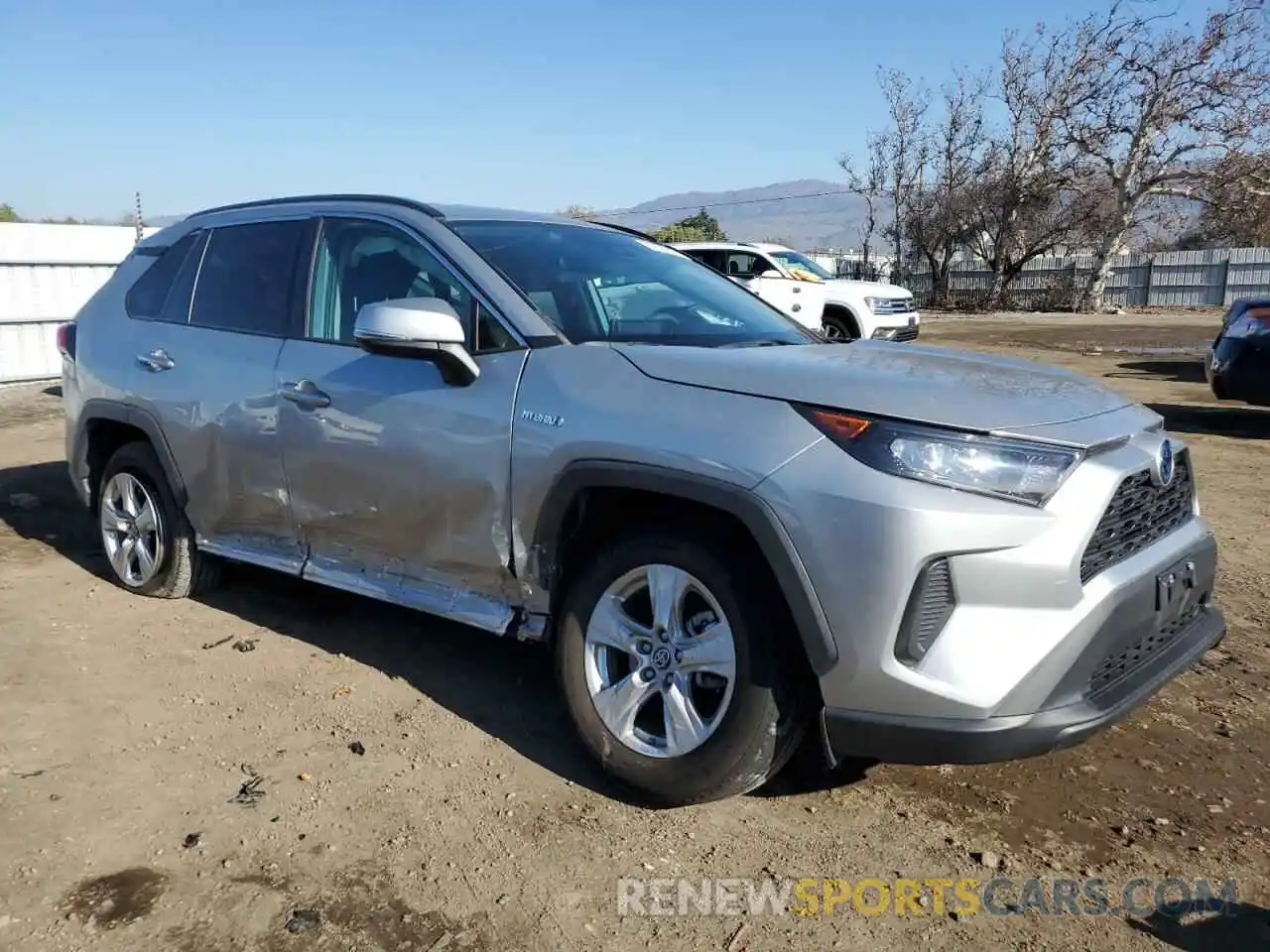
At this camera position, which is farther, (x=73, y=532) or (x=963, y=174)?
(x=963, y=174)

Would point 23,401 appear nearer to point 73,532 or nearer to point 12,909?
point 73,532

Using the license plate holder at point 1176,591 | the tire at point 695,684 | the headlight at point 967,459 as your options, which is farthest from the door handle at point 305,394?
the license plate holder at point 1176,591

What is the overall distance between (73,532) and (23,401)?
7139mm

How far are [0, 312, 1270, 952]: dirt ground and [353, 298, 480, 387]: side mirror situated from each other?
1.28 m

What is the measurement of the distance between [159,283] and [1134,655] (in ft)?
14.7

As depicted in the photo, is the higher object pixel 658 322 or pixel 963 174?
pixel 963 174

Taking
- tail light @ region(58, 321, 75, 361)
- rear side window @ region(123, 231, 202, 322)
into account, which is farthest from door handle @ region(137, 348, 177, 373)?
tail light @ region(58, 321, 75, 361)

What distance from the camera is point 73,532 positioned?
21.6ft

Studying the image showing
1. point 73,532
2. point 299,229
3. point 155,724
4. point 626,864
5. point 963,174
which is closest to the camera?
point 626,864

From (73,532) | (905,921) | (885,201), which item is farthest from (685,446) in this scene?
(885,201)

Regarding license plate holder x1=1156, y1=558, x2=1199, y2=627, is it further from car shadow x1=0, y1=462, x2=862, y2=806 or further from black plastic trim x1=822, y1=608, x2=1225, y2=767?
car shadow x1=0, y1=462, x2=862, y2=806

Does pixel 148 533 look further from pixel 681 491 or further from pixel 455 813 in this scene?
pixel 681 491

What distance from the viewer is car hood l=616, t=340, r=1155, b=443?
280cm

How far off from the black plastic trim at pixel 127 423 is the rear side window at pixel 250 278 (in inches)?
20.5
